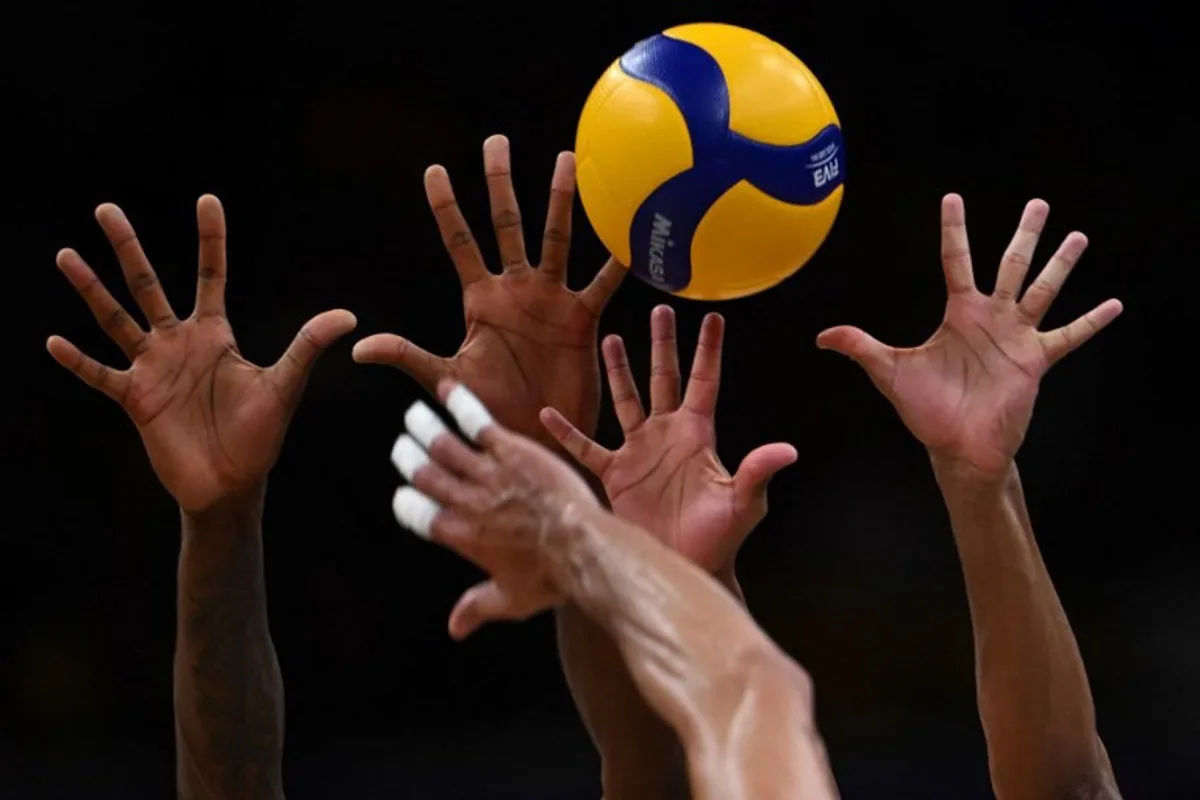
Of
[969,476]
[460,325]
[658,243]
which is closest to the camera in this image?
[658,243]

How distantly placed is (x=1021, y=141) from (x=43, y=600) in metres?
4.01

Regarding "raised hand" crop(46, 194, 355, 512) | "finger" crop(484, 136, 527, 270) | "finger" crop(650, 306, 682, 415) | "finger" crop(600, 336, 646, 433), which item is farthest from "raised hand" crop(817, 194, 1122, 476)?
"raised hand" crop(46, 194, 355, 512)

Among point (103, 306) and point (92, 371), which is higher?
point (103, 306)

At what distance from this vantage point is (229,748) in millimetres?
3855

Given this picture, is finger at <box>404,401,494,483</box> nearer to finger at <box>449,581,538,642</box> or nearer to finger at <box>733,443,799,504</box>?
finger at <box>449,581,538,642</box>

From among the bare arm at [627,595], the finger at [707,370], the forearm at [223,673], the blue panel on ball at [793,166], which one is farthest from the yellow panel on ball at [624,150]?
the bare arm at [627,595]

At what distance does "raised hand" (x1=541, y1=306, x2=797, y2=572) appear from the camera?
3.71 meters

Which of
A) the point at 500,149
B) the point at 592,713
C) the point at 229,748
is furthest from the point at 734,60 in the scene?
the point at 229,748

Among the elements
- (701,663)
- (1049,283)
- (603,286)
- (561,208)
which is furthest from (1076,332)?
(701,663)

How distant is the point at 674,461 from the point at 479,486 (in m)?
1.60

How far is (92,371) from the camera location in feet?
13.0

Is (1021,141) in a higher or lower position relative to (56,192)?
lower

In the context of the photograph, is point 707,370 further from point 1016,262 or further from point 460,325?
point 460,325

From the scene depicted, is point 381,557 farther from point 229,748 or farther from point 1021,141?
point 1021,141
